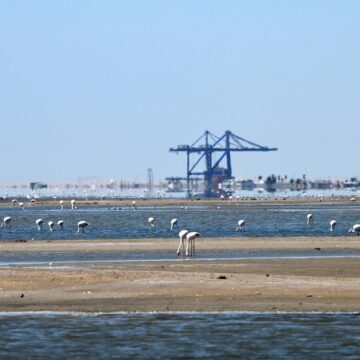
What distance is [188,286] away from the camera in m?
27.7

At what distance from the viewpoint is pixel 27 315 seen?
23.2 m

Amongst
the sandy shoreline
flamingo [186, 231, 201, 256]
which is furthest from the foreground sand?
the sandy shoreline

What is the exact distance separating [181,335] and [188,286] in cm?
721

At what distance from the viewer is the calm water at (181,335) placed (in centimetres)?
1898

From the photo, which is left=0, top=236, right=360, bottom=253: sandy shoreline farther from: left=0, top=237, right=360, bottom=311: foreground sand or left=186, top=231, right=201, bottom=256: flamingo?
left=0, top=237, right=360, bottom=311: foreground sand

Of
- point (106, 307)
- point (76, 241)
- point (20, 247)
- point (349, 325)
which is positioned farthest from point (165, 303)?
point (76, 241)

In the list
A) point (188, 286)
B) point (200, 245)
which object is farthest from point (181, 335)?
point (200, 245)

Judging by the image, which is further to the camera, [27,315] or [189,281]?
[189,281]

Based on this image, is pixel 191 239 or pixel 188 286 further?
pixel 191 239

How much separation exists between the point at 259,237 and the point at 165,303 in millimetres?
28187

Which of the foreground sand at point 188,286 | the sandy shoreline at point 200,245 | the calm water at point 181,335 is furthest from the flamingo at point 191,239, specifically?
the calm water at point 181,335

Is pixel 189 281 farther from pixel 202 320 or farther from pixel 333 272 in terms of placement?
pixel 202 320

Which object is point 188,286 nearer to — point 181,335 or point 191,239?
point 181,335

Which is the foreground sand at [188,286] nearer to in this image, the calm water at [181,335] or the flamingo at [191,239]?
the calm water at [181,335]
